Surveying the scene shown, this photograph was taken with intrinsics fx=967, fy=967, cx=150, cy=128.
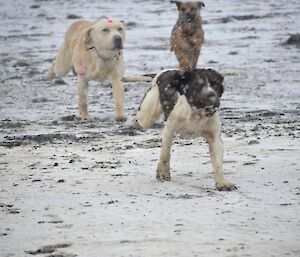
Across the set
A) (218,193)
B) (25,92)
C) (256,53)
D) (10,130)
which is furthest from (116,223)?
(256,53)

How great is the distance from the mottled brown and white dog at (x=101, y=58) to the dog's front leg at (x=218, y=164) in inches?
163

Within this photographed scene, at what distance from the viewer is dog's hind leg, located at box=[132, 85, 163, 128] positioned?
767 cm

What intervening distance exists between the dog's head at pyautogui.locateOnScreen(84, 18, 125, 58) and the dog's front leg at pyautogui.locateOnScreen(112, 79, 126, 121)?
36 cm

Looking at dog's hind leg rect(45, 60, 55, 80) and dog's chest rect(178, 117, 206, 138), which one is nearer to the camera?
dog's chest rect(178, 117, 206, 138)

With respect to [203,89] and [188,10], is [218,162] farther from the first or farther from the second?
[188,10]

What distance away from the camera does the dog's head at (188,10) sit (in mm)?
11797

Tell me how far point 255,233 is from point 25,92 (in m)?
8.88

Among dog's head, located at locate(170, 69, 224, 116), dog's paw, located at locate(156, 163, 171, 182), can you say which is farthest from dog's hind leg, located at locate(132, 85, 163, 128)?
dog's head, located at locate(170, 69, 224, 116)

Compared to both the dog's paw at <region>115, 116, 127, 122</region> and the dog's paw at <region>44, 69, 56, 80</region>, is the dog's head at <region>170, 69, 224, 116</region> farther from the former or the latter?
the dog's paw at <region>44, 69, 56, 80</region>

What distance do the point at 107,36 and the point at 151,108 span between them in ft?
12.4

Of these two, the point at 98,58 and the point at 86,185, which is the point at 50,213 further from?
the point at 98,58

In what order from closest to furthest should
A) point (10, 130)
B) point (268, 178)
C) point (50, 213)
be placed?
point (50, 213) < point (268, 178) < point (10, 130)

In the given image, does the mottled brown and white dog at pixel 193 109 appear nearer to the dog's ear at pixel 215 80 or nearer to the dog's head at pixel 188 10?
the dog's ear at pixel 215 80

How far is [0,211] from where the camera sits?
641cm
